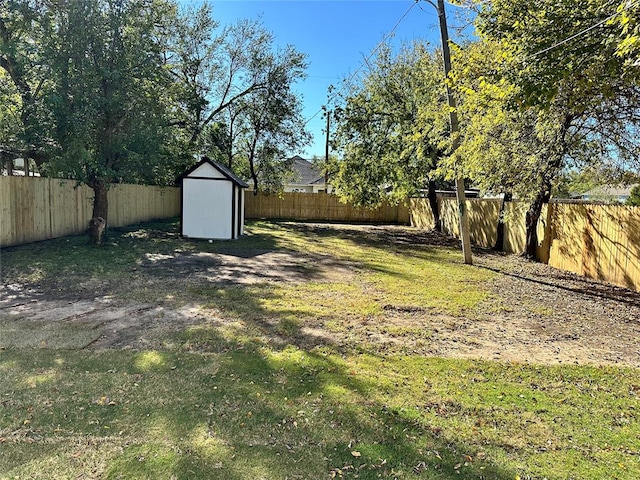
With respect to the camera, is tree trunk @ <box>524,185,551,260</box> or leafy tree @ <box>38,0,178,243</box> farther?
tree trunk @ <box>524,185,551,260</box>

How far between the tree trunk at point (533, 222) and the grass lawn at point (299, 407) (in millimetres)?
5605

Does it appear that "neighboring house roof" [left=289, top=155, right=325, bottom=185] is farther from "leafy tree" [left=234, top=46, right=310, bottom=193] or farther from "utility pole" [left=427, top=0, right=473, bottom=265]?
"utility pole" [left=427, top=0, right=473, bottom=265]

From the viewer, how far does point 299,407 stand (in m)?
2.98

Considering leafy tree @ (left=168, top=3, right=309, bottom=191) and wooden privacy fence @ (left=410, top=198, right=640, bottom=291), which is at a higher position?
leafy tree @ (left=168, top=3, right=309, bottom=191)

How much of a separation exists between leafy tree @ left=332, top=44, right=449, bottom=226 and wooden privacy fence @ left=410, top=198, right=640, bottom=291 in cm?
367

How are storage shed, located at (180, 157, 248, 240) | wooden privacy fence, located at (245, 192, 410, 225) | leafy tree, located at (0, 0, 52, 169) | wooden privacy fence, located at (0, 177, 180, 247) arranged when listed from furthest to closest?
wooden privacy fence, located at (245, 192, 410, 225) < storage shed, located at (180, 157, 248, 240) < wooden privacy fence, located at (0, 177, 180, 247) < leafy tree, located at (0, 0, 52, 169)

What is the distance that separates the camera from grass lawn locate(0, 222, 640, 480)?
7.70ft

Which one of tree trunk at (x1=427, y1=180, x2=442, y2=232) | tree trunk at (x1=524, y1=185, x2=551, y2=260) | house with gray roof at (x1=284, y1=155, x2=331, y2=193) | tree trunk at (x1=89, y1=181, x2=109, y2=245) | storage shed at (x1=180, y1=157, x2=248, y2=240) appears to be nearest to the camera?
tree trunk at (x1=524, y1=185, x2=551, y2=260)

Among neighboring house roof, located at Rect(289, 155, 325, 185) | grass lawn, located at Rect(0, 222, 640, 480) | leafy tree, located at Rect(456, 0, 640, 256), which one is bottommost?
grass lawn, located at Rect(0, 222, 640, 480)

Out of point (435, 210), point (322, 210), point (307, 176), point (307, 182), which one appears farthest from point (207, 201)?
point (307, 176)

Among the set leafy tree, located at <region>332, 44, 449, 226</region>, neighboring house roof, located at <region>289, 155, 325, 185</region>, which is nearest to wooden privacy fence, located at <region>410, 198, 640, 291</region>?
leafy tree, located at <region>332, 44, 449, 226</region>

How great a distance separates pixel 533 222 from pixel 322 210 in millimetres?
16010

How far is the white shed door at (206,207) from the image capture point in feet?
41.0

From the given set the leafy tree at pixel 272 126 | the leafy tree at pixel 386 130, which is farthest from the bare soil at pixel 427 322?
the leafy tree at pixel 272 126
